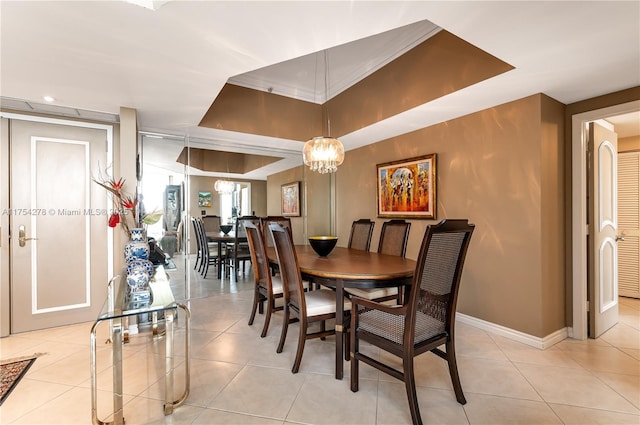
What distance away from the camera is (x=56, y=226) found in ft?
10.3

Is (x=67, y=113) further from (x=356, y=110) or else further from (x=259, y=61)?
(x=356, y=110)

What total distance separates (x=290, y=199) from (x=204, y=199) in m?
1.65

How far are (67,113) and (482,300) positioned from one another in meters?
4.89

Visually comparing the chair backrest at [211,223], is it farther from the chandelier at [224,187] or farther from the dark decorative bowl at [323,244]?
the dark decorative bowl at [323,244]

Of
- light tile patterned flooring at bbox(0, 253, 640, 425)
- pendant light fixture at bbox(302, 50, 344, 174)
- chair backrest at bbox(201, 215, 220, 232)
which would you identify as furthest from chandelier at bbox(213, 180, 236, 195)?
light tile patterned flooring at bbox(0, 253, 640, 425)

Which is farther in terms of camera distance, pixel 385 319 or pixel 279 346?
pixel 279 346

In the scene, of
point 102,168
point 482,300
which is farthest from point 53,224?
point 482,300

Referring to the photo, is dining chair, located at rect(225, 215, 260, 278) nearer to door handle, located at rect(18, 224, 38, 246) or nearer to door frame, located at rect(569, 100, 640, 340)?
door handle, located at rect(18, 224, 38, 246)

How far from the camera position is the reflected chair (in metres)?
2.66

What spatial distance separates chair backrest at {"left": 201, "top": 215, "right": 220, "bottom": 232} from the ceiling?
5.68 ft

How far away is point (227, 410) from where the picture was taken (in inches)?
69.9

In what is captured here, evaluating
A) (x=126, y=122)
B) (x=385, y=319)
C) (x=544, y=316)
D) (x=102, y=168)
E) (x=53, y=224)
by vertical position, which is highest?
(x=126, y=122)

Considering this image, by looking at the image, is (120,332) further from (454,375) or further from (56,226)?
(56,226)

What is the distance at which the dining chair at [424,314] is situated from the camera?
160 centimetres
